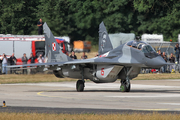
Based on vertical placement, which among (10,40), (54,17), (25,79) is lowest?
(25,79)

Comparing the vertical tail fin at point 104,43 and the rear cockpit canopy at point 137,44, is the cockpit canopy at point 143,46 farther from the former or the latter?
the vertical tail fin at point 104,43

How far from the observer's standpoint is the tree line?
5278 centimetres

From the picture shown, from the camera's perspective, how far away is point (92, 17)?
56.5 m

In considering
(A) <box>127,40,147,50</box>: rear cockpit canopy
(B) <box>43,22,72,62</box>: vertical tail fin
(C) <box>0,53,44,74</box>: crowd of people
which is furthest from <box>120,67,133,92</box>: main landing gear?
(C) <box>0,53,44,74</box>: crowd of people

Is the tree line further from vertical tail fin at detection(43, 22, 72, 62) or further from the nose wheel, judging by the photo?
the nose wheel

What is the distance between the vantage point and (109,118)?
35.3 ft

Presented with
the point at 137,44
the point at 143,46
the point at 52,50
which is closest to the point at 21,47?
the point at 52,50

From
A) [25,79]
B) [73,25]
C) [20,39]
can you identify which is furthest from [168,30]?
[25,79]

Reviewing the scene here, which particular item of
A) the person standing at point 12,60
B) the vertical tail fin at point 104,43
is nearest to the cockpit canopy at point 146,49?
the vertical tail fin at point 104,43

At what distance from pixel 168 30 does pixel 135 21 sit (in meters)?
5.77

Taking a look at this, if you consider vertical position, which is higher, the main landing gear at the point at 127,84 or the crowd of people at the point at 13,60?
the crowd of people at the point at 13,60

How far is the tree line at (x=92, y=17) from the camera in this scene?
52781 millimetres

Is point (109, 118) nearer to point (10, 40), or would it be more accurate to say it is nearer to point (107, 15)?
point (10, 40)

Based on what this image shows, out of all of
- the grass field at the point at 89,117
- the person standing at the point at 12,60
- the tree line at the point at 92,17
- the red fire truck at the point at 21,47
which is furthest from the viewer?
the tree line at the point at 92,17
